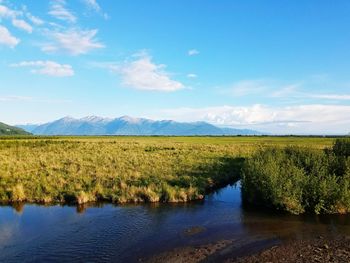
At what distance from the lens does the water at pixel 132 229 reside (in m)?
16.7

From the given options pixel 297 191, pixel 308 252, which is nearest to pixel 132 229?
pixel 308 252

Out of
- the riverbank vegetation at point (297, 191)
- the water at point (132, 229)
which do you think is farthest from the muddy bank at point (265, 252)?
the riverbank vegetation at point (297, 191)

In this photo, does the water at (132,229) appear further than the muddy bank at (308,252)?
Yes

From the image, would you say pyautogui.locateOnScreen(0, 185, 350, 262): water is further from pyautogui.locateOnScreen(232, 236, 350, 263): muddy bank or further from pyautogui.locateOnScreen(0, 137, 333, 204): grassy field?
pyautogui.locateOnScreen(0, 137, 333, 204): grassy field

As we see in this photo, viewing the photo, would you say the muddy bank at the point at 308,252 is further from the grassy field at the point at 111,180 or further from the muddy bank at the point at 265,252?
the grassy field at the point at 111,180

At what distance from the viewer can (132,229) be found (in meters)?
20.1

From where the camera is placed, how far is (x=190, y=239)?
1822 cm

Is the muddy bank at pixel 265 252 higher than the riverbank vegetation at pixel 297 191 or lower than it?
lower

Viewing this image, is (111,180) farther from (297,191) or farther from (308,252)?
(308,252)

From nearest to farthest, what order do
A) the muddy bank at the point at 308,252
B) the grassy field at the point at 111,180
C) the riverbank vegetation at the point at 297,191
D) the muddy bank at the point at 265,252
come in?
the muddy bank at the point at 308,252
the muddy bank at the point at 265,252
the riverbank vegetation at the point at 297,191
the grassy field at the point at 111,180

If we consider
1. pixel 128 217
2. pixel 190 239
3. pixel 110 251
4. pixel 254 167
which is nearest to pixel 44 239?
pixel 110 251

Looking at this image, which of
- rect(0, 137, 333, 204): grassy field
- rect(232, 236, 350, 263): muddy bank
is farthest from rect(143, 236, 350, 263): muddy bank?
rect(0, 137, 333, 204): grassy field

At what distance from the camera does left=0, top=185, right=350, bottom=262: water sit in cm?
1672

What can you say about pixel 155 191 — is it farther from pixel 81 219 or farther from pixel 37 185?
pixel 37 185
